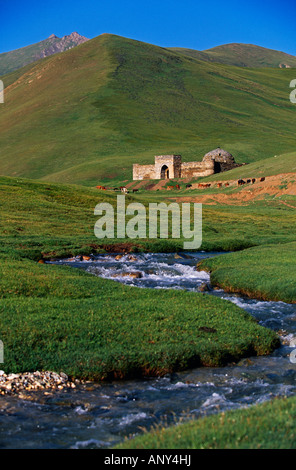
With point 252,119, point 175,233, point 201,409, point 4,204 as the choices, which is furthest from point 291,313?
point 252,119

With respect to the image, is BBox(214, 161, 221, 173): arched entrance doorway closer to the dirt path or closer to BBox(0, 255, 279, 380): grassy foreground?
A: the dirt path

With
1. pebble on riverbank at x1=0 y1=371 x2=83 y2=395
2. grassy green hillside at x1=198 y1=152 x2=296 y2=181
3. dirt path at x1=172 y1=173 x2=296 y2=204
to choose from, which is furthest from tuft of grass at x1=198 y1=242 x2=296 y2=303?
grassy green hillside at x1=198 y1=152 x2=296 y2=181

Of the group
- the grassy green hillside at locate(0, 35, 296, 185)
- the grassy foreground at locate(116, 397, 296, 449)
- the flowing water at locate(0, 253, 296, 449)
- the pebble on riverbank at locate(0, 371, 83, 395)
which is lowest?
the flowing water at locate(0, 253, 296, 449)

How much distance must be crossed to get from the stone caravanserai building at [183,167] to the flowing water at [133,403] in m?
89.2

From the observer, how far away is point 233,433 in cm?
777

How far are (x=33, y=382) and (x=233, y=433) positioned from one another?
5180mm

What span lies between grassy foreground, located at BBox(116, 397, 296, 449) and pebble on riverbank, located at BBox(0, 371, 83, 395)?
11.8ft

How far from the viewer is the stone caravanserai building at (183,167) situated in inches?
4045

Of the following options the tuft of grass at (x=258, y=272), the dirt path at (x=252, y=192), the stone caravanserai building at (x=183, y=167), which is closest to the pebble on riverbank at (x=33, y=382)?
the tuft of grass at (x=258, y=272)

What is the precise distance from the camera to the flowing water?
9305mm

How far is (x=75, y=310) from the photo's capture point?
15.8m

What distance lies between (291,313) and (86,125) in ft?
517

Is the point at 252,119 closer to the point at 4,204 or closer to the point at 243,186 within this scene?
the point at 243,186

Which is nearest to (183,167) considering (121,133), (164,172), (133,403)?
(164,172)
